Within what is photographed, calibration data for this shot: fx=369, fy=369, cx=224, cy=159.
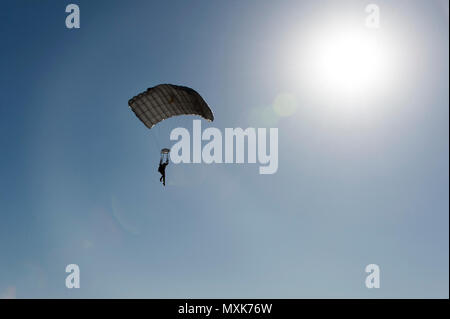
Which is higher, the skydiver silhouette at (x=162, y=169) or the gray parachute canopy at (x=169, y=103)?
the gray parachute canopy at (x=169, y=103)

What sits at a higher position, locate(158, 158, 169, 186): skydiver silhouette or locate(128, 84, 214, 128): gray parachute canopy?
locate(128, 84, 214, 128): gray parachute canopy

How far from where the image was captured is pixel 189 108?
22453 millimetres

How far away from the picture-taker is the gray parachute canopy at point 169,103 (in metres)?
22.0

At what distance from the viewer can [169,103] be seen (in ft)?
73.6

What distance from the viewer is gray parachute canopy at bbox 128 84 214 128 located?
72.1ft
